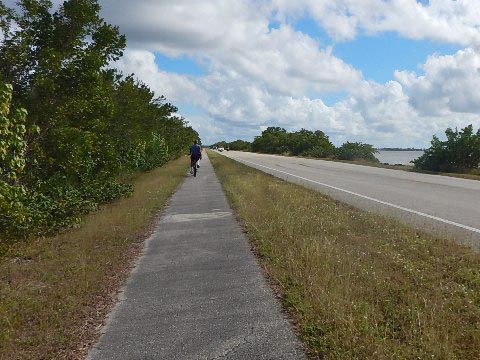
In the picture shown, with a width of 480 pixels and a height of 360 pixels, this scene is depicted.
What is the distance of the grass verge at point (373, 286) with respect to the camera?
3877mm

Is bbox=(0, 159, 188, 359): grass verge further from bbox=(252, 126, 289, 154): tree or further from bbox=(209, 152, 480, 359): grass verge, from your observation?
bbox=(252, 126, 289, 154): tree

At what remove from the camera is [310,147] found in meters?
87.6

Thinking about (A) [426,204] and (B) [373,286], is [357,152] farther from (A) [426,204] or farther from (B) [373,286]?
(B) [373,286]

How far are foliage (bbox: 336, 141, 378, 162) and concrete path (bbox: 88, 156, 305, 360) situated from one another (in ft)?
156

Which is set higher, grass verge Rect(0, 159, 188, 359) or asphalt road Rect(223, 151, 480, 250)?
asphalt road Rect(223, 151, 480, 250)

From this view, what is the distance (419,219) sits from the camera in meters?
10.3

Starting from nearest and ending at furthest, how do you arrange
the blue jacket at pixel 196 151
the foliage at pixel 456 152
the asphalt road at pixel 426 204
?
the asphalt road at pixel 426 204, the blue jacket at pixel 196 151, the foliage at pixel 456 152

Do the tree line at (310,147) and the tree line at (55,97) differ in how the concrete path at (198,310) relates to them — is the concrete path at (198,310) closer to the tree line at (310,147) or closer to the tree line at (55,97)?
the tree line at (55,97)

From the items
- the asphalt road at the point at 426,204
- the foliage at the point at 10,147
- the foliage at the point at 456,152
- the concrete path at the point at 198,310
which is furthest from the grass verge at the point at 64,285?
the foliage at the point at 456,152

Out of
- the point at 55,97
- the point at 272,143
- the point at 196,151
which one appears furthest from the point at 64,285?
the point at 272,143

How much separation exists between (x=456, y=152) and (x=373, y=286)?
28.0 metres

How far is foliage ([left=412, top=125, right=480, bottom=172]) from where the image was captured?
2958 cm

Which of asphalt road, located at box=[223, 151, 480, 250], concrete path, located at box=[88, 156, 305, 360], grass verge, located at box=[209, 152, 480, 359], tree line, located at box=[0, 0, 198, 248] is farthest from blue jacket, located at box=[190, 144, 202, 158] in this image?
concrete path, located at box=[88, 156, 305, 360]

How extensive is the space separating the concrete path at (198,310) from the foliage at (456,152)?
26.0m
